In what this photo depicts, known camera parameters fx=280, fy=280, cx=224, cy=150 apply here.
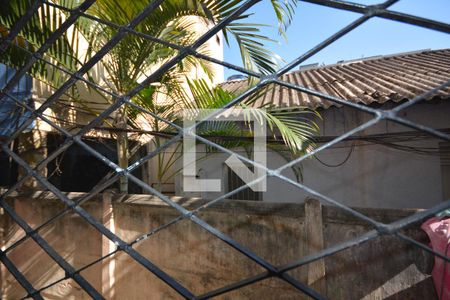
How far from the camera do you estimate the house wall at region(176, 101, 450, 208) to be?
4285mm

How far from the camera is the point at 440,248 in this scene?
1.64 metres

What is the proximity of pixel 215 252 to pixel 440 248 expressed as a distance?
1.64 meters

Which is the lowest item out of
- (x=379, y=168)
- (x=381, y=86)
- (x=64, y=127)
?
(x=379, y=168)

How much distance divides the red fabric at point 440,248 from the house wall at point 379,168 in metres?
2.63

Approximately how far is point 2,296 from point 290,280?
4.32 m

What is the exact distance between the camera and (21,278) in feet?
5.79

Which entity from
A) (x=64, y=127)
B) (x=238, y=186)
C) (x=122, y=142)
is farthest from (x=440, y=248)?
(x=64, y=127)

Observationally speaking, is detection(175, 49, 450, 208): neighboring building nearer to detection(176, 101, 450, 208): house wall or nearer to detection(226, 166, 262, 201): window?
detection(176, 101, 450, 208): house wall

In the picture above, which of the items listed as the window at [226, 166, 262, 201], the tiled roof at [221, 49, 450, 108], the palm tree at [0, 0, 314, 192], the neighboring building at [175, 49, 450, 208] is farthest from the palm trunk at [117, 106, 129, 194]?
the window at [226, 166, 262, 201]

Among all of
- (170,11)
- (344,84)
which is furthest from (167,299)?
(344,84)

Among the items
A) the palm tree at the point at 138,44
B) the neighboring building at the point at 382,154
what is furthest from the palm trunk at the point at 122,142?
the neighboring building at the point at 382,154

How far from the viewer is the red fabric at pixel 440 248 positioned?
1.64m

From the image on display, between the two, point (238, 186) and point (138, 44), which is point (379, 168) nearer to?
point (238, 186)

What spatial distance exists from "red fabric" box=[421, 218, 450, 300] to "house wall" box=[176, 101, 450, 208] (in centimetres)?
263
